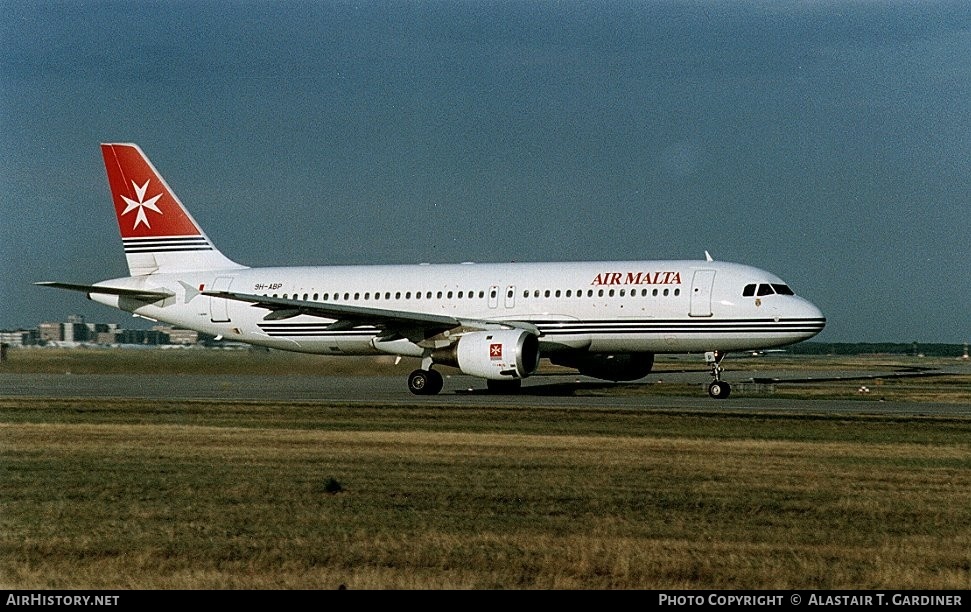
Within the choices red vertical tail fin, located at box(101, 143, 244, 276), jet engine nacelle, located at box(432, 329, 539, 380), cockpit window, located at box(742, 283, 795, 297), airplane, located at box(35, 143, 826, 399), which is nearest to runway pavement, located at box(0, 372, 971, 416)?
jet engine nacelle, located at box(432, 329, 539, 380)

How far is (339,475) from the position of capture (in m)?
16.0

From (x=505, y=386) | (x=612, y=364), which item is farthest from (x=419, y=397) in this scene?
(x=612, y=364)

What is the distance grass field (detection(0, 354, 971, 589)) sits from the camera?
1012 centimetres

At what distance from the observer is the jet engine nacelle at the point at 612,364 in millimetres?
37156

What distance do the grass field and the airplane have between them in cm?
1060

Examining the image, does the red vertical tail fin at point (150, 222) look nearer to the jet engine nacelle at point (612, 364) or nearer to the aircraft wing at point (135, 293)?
the aircraft wing at point (135, 293)

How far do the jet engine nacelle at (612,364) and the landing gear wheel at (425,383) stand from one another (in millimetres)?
3540

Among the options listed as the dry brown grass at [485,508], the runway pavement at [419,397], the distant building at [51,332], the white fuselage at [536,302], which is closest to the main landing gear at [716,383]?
the runway pavement at [419,397]

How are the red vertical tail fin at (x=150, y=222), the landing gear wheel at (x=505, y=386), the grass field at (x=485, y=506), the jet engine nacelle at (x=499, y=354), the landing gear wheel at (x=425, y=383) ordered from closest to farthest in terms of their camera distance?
the grass field at (x=485, y=506), the jet engine nacelle at (x=499, y=354), the landing gear wheel at (x=425, y=383), the landing gear wheel at (x=505, y=386), the red vertical tail fin at (x=150, y=222)

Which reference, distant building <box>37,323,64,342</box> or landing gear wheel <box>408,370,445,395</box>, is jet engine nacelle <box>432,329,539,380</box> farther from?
distant building <box>37,323,64,342</box>
